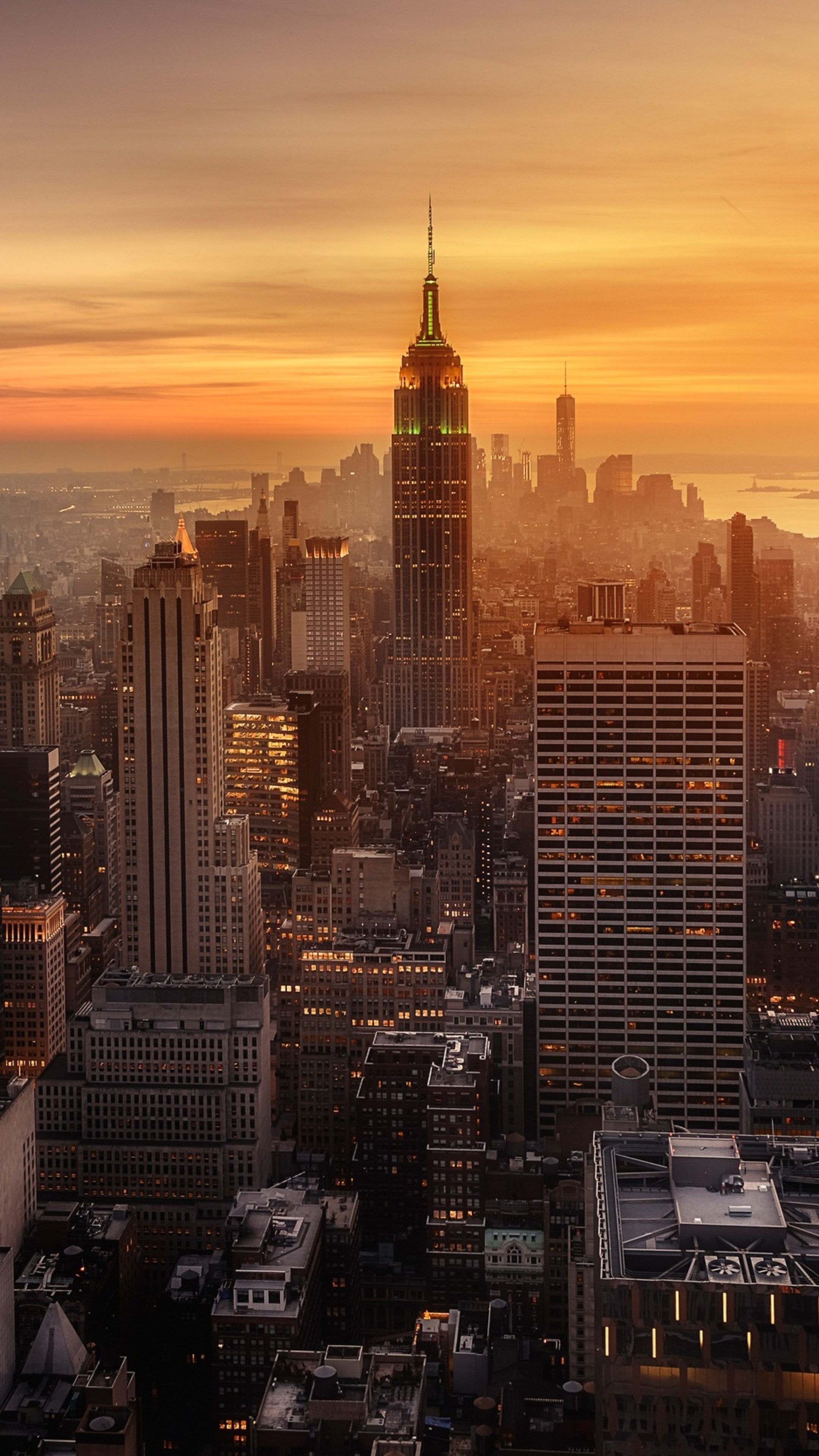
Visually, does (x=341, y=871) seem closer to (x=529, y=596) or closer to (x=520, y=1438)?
(x=529, y=596)

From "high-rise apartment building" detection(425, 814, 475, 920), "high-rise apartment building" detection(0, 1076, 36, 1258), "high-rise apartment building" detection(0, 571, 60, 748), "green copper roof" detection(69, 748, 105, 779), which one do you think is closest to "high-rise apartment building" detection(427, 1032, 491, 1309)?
"high-rise apartment building" detection(0, 1076, 36, 1258)

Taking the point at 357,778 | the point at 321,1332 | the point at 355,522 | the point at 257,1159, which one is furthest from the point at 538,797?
the point at 355,522

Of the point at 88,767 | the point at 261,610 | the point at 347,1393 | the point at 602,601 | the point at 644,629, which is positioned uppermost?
the point at 261,610

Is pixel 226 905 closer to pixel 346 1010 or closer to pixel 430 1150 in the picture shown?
pixel 346 1010

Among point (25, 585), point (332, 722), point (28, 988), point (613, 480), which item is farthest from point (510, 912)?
point (25, 585)

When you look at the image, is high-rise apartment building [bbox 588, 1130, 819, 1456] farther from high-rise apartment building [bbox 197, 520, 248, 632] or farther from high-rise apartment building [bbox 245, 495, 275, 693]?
high-rise apartment building [bbox 245, 495, 275, 693]

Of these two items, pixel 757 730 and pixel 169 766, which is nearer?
pixel 169 766
